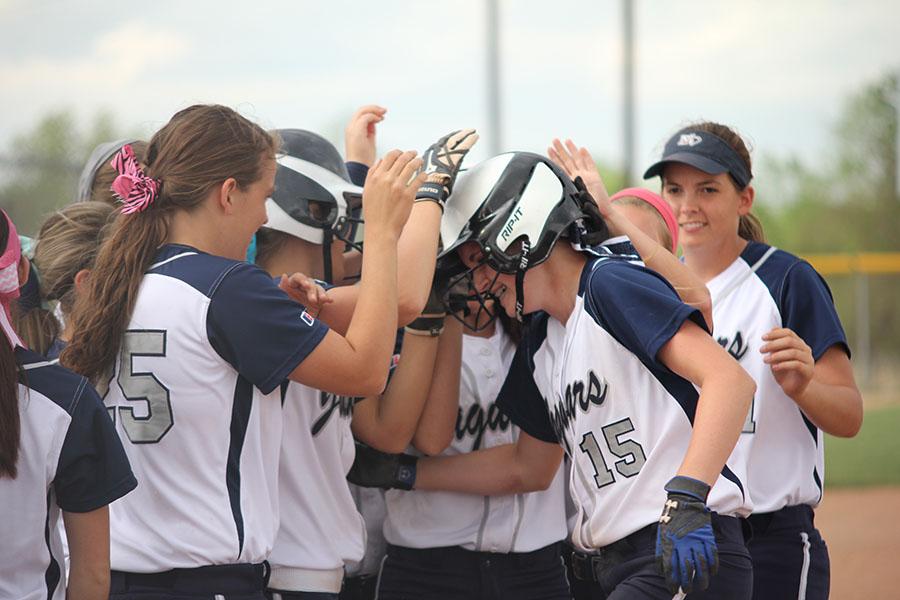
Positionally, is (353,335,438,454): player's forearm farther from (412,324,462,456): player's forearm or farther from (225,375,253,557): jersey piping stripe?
(225,375,253,557): jersey piping stripe

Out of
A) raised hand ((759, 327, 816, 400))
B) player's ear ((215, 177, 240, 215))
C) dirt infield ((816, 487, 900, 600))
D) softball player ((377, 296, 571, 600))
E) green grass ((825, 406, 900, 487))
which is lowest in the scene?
green grass ((825, 406, 900, 487))

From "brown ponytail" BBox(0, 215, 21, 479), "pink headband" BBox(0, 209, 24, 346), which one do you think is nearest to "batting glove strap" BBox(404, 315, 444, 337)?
"pink headband" BBox(0, 209, 24, 346)

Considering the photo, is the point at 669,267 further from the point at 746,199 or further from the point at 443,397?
the point at 746,199

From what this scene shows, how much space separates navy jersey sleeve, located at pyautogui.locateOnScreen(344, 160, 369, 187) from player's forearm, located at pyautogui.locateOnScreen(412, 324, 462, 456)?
0.76 metres

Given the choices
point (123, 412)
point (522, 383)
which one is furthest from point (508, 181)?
point (123, 412)

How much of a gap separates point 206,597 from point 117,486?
0.43 metres

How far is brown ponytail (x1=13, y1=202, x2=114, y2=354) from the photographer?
355 centimetres

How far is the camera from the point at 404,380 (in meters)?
3.56

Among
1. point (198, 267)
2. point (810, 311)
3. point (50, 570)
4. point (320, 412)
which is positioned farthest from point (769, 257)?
point (50, 570)

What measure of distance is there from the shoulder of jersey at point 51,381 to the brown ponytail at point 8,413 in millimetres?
59

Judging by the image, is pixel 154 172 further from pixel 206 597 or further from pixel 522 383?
pixel 522 383

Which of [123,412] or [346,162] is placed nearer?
[123,412]

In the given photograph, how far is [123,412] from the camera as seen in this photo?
2.81 meters

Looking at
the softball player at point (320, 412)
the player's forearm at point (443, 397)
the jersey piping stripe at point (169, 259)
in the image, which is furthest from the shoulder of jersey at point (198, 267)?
the player's forearm at point (443, 397)
